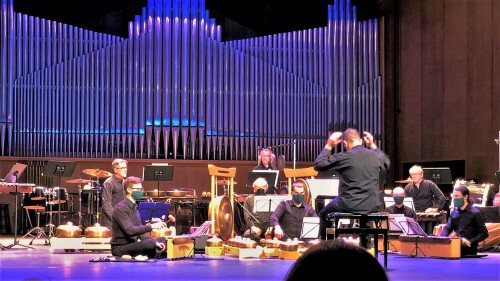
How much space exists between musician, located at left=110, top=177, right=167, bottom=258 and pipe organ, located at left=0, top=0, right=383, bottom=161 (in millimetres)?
6469

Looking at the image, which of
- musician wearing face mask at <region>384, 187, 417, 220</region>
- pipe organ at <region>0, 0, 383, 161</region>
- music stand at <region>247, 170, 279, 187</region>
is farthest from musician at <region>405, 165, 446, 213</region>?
pipe organ at <region>0, 0, 383, 161</region>

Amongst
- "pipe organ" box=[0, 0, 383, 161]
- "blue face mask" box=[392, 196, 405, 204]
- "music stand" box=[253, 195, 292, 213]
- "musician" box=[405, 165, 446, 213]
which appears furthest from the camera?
"pipe organ" box=[0, 0, 383, 161]

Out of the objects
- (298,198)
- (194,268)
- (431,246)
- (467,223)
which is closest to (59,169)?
(298,198)

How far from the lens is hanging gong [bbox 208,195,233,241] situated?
1144 cm

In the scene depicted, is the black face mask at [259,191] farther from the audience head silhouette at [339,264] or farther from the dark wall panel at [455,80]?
the audience head silhouette at [339,264]

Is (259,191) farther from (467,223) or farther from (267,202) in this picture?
(467,223)

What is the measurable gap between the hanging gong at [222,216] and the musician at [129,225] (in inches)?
74.5

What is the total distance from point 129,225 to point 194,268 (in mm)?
1205

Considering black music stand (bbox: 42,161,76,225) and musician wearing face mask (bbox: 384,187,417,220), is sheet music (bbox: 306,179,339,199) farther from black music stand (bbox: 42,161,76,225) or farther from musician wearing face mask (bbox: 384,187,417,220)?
black music stand (bbox: 42,161,76,225)

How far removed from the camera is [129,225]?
30.6ft

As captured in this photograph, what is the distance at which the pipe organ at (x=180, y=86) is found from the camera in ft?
52.1

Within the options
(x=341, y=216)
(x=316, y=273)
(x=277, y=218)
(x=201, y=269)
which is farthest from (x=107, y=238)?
(x=316, y=273)

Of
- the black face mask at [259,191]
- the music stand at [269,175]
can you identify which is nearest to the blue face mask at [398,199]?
the music stand at [269,175]

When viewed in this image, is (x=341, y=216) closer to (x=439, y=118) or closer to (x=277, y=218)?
(x=277, y=218)
